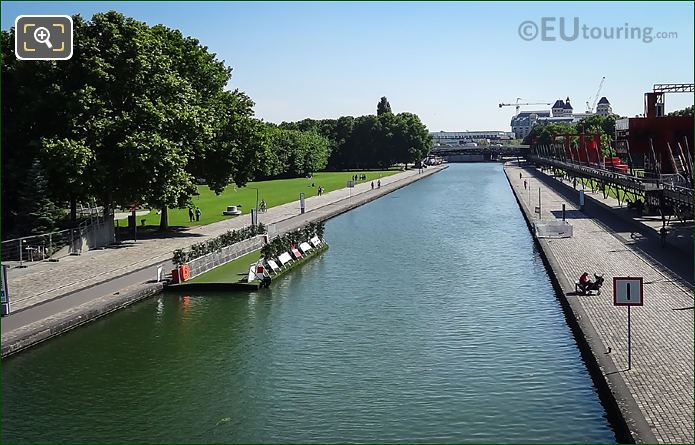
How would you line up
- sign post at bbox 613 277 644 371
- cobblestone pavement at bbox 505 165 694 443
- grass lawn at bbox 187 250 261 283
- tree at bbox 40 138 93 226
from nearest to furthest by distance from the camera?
cobblestone pavement at bbox 505 165 694 443 < sign post at bbox 613 277 644 371 < grass lawn at bbox 187 250 261 283 < tree at bbox 40 138 93 226

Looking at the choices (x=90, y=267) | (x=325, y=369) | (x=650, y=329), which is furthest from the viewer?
(x=90, y=267)

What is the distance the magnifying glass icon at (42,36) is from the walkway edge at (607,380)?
1467cm

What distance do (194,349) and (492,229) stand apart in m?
35.0

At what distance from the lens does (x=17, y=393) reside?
20.5 metres

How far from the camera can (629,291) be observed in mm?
18984

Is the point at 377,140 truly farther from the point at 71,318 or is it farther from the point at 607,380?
the point at 607,380

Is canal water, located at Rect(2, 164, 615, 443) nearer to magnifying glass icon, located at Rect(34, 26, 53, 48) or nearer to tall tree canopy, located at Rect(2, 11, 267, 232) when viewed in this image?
magnifying glass icon, located at Rect(34, 26, 53, 48)

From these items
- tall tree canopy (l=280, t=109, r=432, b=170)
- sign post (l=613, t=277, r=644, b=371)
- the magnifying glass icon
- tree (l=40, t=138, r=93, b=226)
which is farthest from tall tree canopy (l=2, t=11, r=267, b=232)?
tall tree canopy (l=280, t=109, r=432, b=170)

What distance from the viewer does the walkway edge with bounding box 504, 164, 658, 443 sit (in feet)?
50.5

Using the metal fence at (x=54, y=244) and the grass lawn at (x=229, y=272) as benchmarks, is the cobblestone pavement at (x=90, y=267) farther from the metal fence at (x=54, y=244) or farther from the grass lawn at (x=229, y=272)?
the grass lawn at (x=229, y=272)

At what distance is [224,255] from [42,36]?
822 inches

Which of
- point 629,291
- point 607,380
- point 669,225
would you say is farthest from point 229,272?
point 669,225

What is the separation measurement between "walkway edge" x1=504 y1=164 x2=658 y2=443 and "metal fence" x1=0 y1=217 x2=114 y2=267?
945 inches

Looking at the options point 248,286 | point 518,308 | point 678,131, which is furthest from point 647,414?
point 678,131
